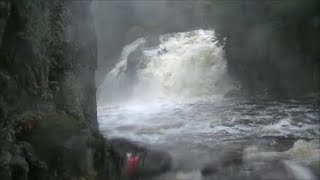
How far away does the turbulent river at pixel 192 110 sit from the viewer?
37.4ft

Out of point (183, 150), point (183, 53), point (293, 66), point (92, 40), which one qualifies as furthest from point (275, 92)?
point (92, 40)

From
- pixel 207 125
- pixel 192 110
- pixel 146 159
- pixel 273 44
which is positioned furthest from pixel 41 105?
pixel 273 44

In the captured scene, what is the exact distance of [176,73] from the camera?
22.8 metres

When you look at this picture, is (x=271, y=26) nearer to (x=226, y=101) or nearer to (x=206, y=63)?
(x=226, y=101)

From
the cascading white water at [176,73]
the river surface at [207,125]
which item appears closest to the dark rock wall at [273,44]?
the cascading white water at [176,73]

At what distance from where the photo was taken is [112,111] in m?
19.6

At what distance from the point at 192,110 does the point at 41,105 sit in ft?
36.6

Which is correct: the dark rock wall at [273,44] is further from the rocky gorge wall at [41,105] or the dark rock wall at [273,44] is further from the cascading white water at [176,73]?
the rocky gorge wall at [41,105]

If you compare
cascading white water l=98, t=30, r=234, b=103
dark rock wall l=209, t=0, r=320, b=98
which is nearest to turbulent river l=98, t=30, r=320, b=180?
cascading white water l=98, t=30, r=234, b=103

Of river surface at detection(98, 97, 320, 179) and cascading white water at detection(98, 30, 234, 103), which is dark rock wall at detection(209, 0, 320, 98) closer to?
cascading white water at detection(98, 30, 234, 103)

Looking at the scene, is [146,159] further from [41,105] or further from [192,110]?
[192,110]

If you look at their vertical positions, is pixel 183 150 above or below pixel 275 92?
below

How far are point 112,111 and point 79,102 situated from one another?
10740 millimetres

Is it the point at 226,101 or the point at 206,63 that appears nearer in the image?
the point at 226,101
